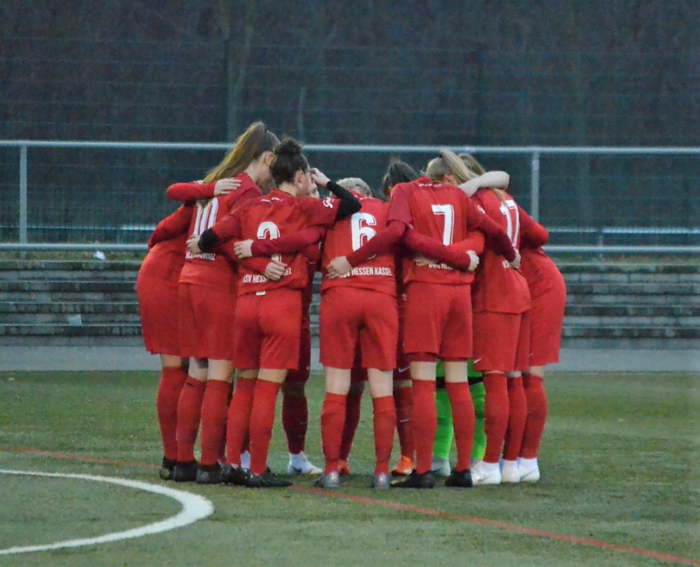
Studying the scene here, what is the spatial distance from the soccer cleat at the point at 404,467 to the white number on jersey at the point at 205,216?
1.56m

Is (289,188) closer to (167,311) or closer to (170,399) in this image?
(167,311)

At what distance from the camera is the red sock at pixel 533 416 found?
24.7ft

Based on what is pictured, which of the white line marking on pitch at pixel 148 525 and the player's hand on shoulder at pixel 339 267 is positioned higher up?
the player's hand on shoulder at pixel 339 267

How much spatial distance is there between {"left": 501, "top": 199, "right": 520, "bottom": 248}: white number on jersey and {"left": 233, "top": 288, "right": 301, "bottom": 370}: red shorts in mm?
1178

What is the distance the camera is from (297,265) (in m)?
6.93

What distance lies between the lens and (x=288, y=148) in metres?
6.96

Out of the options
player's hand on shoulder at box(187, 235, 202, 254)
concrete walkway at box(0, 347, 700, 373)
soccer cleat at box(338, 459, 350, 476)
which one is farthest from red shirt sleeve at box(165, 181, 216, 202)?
concrete walkway at box(0, 347, 700, 373)

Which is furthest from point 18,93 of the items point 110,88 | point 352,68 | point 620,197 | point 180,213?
point 180,213

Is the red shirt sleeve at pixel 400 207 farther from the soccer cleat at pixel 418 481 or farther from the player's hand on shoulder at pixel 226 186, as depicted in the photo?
the soccer cleat at pixel 418 481

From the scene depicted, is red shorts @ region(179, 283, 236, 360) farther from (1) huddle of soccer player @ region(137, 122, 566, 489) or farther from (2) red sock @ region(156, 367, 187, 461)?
(2) red sock @ region(156, 367, 187, 461)

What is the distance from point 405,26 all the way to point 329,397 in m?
11.6

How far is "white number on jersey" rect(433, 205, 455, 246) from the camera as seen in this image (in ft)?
23.2

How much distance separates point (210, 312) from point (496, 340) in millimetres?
1409

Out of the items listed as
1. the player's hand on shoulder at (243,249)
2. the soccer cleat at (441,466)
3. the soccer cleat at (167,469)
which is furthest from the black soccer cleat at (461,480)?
the player's hand on shoulder at (243,249)
